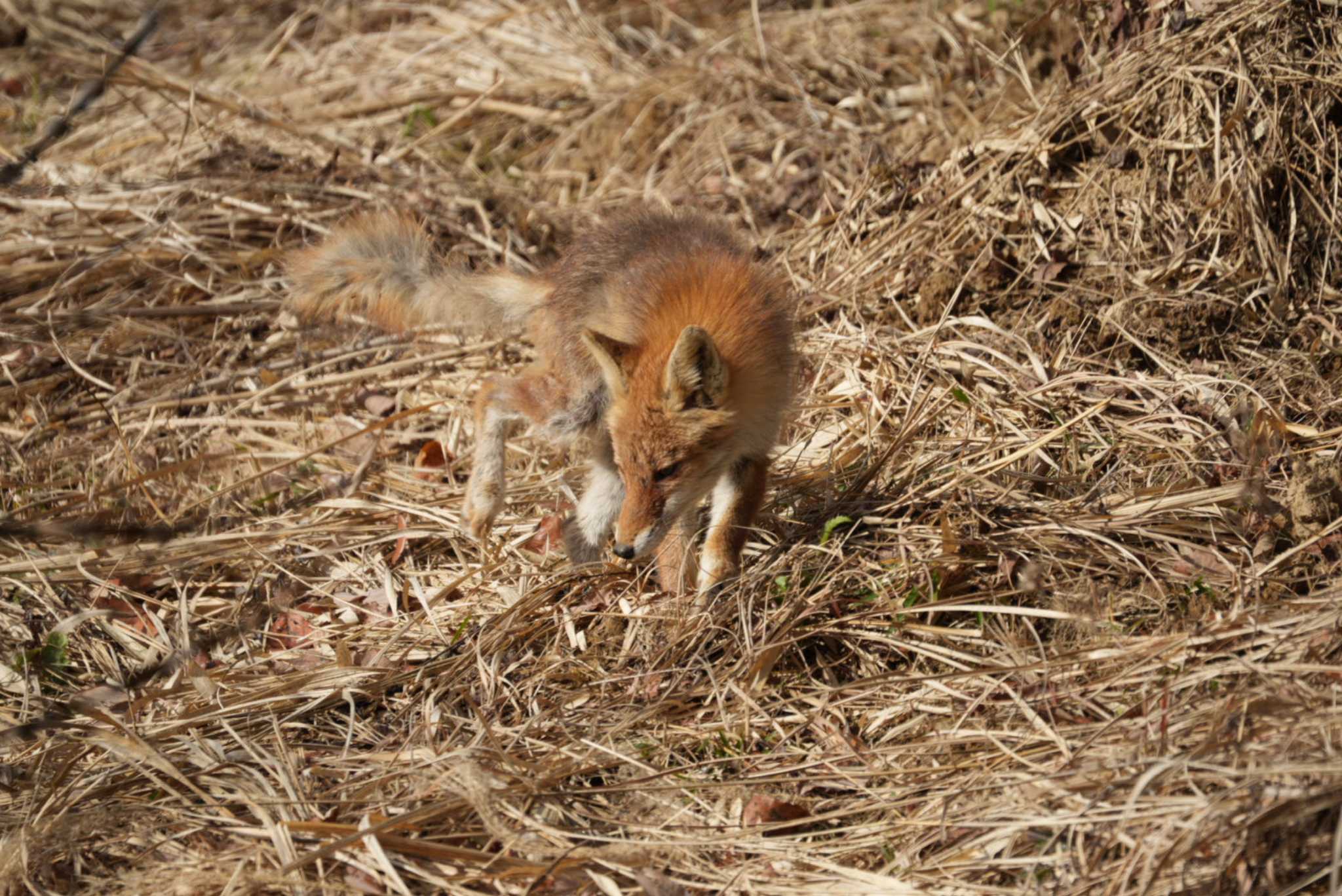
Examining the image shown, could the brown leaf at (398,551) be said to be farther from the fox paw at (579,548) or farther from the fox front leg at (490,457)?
the fox paw at (579,548)

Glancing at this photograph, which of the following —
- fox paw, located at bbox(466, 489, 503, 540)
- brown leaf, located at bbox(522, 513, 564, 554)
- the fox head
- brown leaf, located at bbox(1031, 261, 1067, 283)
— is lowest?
brown leaf, located at bbox(522, 513, 564, 554)

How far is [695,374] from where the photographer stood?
14.1 ft

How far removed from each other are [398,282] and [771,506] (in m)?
2.22

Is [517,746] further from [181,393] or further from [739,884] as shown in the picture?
[181,393]

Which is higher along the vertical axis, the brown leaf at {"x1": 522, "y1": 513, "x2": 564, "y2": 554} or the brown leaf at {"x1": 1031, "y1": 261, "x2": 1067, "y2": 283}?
the brown leaf at {"x1": 1031, "y1": 261, "x2": 1067, "y2": 283}

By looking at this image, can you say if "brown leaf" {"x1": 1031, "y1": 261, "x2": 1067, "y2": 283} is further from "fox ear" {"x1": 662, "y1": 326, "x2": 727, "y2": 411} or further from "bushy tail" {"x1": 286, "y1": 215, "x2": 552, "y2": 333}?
"bushy tail" {"x1": 286, "y1": 215, "x2": 552, "y2": 333}

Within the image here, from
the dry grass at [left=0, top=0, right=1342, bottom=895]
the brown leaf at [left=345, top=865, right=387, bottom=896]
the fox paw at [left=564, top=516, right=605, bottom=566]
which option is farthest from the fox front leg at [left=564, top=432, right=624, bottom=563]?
the brown leaf at [left=345, top=865, right=387, bottom=896]

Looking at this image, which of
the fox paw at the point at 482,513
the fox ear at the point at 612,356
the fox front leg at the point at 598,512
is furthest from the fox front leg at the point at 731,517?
the fox paw at the point at 482,513

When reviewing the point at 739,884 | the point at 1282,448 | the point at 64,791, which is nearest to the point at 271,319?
the point at 64,791

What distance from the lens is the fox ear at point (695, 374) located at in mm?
4121

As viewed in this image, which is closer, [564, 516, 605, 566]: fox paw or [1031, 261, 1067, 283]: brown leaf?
[564, 516, 605, 566]: fox paw

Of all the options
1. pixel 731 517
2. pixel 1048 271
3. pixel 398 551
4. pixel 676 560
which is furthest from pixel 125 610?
pixel 1048 271

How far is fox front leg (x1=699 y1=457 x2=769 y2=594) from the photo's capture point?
4.66 metres

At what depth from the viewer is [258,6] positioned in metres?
10.9
